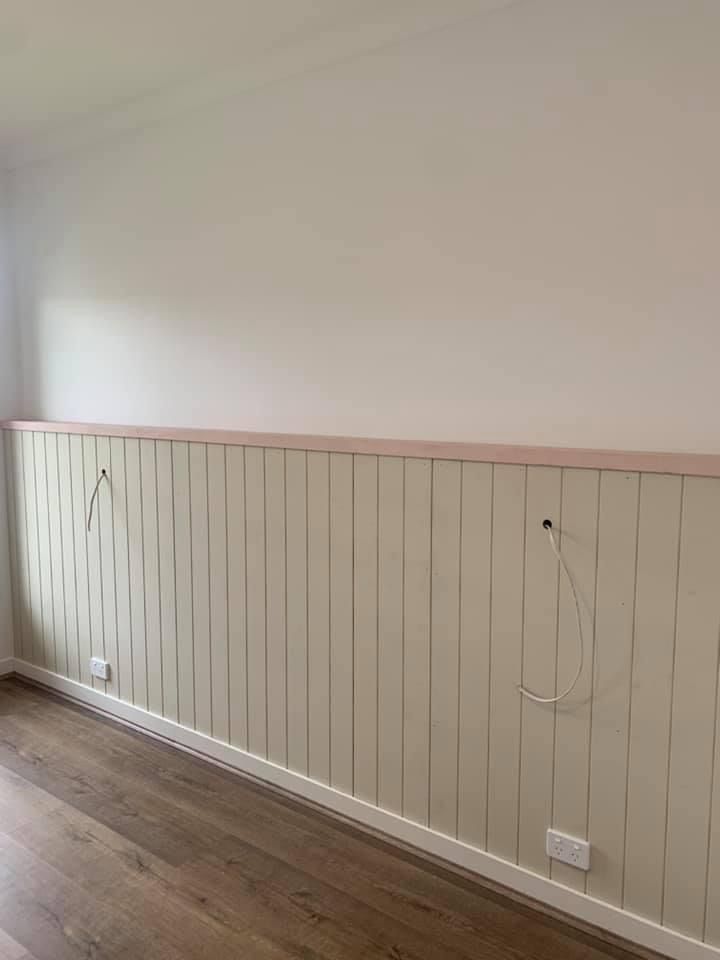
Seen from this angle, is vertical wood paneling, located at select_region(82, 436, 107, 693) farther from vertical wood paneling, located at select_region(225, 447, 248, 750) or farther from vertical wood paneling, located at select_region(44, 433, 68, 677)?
vertical wood paneling, located at select_region(225, 447, 248, 750)

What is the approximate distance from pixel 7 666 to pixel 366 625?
2.43 metres

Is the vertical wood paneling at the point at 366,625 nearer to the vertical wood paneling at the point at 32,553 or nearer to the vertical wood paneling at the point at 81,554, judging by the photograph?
the vertical wood paneling at the point at 81,554

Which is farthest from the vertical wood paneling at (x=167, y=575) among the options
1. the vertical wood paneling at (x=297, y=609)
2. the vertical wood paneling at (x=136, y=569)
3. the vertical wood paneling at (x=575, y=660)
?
the vertical wood paneling at (x=575, y=660)

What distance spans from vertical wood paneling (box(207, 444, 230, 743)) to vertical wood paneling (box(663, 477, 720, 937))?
1666 mm

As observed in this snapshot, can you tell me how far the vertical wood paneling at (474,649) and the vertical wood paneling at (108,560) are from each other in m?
1.76

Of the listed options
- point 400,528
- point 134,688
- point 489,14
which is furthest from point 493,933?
point 489,14

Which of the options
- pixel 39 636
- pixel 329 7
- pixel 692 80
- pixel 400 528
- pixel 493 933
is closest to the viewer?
pixel 692 80

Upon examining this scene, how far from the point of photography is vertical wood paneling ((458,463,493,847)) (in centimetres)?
221

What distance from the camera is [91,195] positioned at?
335 centimetres

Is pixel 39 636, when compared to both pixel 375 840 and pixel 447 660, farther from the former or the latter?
pixel 447 660

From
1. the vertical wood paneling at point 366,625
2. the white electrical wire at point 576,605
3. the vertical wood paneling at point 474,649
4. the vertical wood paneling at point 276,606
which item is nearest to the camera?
the white electrical wire at point 576,605

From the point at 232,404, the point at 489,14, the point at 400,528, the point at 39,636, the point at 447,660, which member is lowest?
the point at 39,636

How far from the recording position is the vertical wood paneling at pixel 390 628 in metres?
2.39

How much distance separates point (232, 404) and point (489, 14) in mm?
1556
